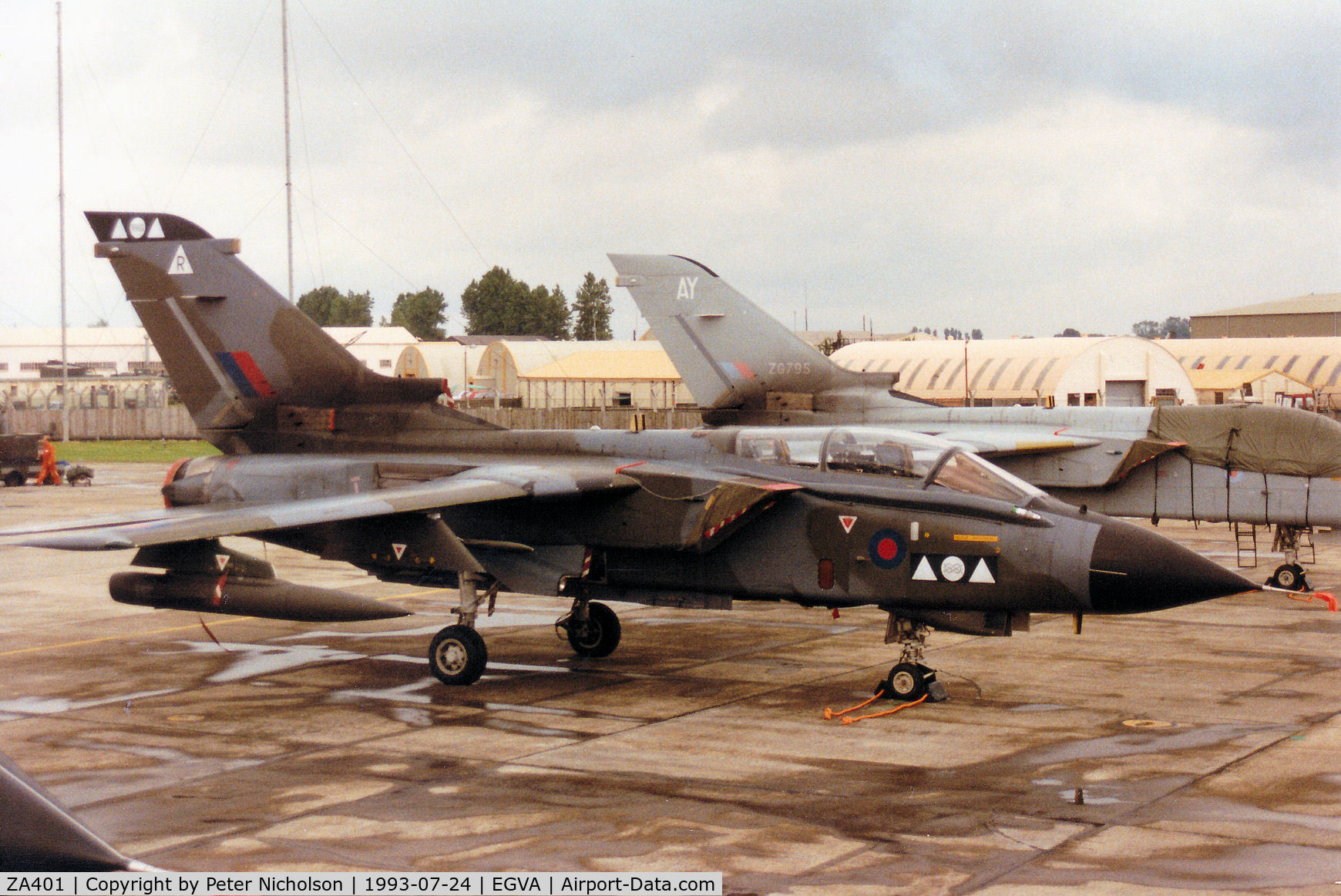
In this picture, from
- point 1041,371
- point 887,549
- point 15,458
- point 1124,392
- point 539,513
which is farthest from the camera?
Answer: point 1041,371

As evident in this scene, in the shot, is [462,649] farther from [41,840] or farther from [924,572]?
[41,840]

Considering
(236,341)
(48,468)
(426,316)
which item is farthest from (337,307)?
(236,341)

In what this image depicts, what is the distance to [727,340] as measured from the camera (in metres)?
22.5

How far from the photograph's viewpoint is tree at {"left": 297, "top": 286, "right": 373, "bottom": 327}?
14975 cm

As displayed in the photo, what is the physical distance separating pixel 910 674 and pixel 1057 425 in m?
9.25

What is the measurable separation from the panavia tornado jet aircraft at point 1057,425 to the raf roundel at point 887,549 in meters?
7.34

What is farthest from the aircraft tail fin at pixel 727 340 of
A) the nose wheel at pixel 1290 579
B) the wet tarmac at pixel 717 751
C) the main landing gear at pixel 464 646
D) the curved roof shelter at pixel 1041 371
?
the curved roof shelter at pixel 1041 371

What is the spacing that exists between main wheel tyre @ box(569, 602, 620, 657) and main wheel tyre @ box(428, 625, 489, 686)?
5.49ft

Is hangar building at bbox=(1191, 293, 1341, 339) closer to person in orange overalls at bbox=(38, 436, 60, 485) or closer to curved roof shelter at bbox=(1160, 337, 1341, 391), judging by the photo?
curved roof shelter at bbox=(1160, 337, 1341, 391)

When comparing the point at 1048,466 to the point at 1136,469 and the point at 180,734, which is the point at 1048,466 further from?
the point at 180,734

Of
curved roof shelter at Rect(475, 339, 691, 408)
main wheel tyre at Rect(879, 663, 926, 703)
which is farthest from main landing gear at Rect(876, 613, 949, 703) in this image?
curved roof shelter at Rect(475, 339, 691, 408)

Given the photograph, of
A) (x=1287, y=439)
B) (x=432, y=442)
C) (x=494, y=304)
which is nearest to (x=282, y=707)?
(x=432, y=442)

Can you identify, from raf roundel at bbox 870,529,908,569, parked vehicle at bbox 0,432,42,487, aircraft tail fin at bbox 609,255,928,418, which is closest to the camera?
raf roundel at bbox 870,529,908,569

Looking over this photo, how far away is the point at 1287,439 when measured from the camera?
18.5 meters
